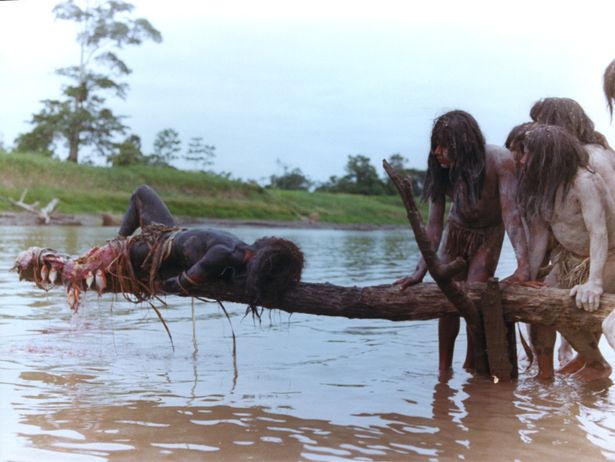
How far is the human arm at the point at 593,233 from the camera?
5.44 metres

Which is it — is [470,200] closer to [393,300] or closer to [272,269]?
[393,300]

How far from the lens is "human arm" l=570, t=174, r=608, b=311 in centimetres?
544

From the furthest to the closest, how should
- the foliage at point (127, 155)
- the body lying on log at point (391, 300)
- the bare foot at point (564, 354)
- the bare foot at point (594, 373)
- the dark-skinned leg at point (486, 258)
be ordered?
1. the foliage at point (127, 155)
2. the bare foot at point (564, 354)
3. the bare foot at point (594, 373)
4. the dark-skinned leg at point (486, 258)
5. the body lying on log at point (391, 300)

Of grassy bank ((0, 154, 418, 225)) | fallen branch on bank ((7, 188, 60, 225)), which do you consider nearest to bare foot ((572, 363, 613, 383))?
fallen branch on bank ((7, 188, 60, 225))

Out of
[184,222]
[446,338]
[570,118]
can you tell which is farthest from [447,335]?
[184,222]

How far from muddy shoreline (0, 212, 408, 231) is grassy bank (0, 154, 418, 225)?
87 cm

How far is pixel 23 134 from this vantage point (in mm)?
47844

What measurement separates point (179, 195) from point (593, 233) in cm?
3946

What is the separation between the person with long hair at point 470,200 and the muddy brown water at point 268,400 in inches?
31.6

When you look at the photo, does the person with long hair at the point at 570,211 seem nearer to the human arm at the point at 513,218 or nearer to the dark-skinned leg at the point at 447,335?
the human arm at the point at 513,218

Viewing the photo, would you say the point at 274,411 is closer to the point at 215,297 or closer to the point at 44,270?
the point at 215,297

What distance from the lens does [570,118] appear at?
6.11 meters

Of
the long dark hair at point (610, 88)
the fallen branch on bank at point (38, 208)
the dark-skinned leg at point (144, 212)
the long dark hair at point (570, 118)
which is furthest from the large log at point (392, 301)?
the fallen branch on bank at point (38, 208)

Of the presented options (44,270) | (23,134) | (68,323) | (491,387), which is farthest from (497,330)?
(23,134)
